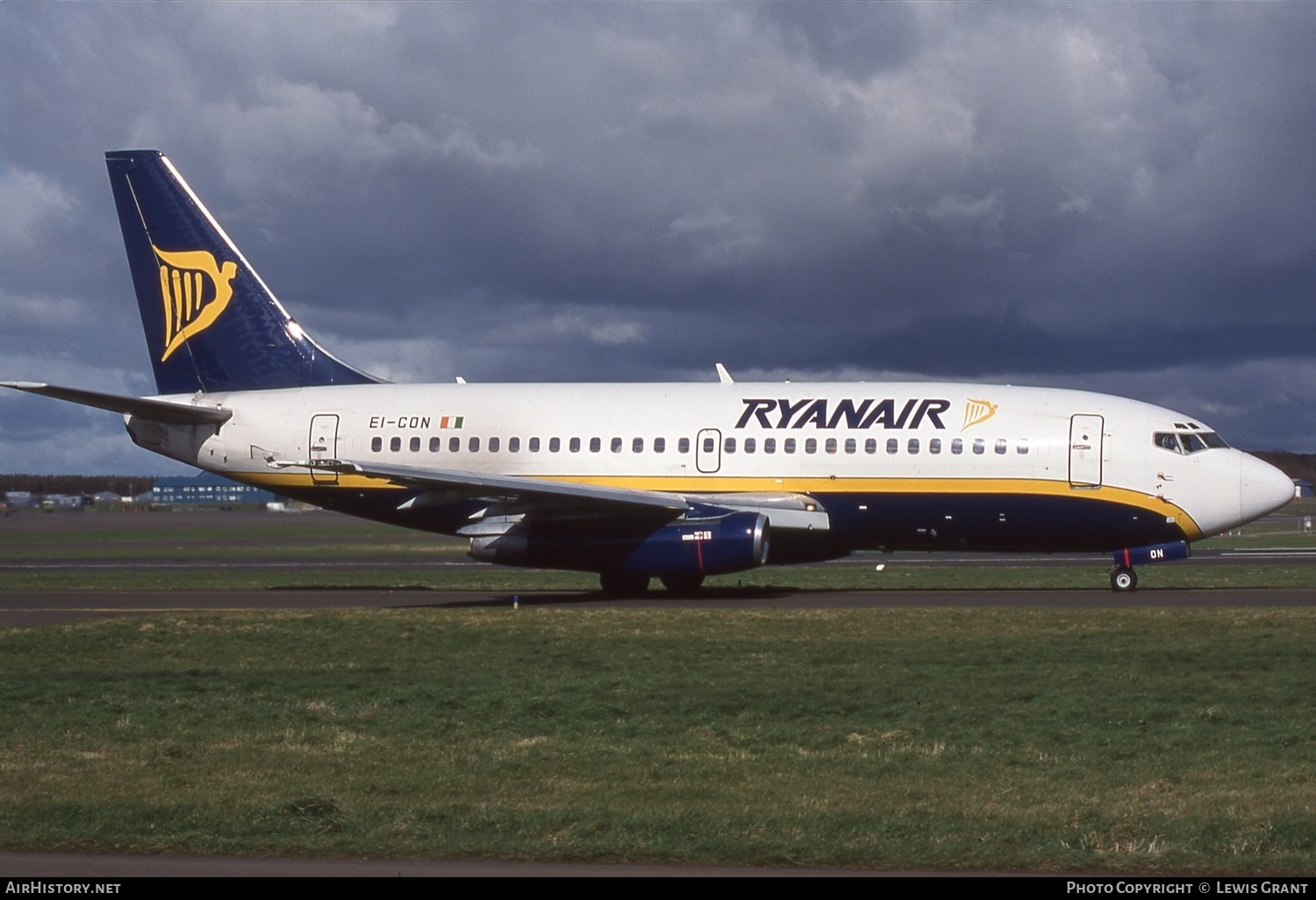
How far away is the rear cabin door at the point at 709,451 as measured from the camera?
31547mm

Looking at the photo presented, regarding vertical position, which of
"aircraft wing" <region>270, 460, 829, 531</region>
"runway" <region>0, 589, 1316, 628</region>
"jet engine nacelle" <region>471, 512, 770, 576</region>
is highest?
"aircraft wing" <region>270, 460, 829, 531</region>

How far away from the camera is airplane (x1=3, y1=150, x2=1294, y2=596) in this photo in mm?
29516

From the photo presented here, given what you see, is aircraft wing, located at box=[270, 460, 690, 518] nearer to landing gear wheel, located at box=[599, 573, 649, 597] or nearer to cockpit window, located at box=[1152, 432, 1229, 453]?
landing gear wheel, located at box=[599, 573, 649, 597]

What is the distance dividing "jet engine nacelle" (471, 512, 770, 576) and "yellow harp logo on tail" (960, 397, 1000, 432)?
4860 millimetres

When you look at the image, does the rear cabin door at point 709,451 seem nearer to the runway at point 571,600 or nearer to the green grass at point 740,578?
the runway at point 571,600

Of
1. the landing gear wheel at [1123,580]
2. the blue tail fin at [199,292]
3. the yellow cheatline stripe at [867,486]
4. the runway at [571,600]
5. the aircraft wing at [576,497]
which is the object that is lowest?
the runway at [571,600]

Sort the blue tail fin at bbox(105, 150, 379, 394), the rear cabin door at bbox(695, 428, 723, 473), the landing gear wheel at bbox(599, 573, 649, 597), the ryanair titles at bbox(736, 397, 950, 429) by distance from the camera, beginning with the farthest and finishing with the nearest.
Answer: the blue tail fin at bbox(105, 150, 379, 394), the landing gear wheel at bbox(599, 573, 649, 597), the rear cabin door at bbox(695, 428, 723, 473), the ryanair titles at bbox(736, 397, 950, 429)

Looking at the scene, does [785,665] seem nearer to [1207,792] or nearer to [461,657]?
[461,657]

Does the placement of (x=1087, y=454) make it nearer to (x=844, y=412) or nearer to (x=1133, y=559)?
(x=1133, y=559)

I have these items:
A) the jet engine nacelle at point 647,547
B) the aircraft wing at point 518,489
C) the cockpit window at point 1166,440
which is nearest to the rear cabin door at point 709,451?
the aircraft wing at point 518,489

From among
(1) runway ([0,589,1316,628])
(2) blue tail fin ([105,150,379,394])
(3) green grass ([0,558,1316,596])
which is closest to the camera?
(1) runway ([0,589,1316,628])

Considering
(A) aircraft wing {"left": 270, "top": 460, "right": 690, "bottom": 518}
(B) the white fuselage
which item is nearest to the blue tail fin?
(B) the white fuselage

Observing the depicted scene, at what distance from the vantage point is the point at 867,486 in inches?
1203

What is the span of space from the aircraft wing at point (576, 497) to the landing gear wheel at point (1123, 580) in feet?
19.9
